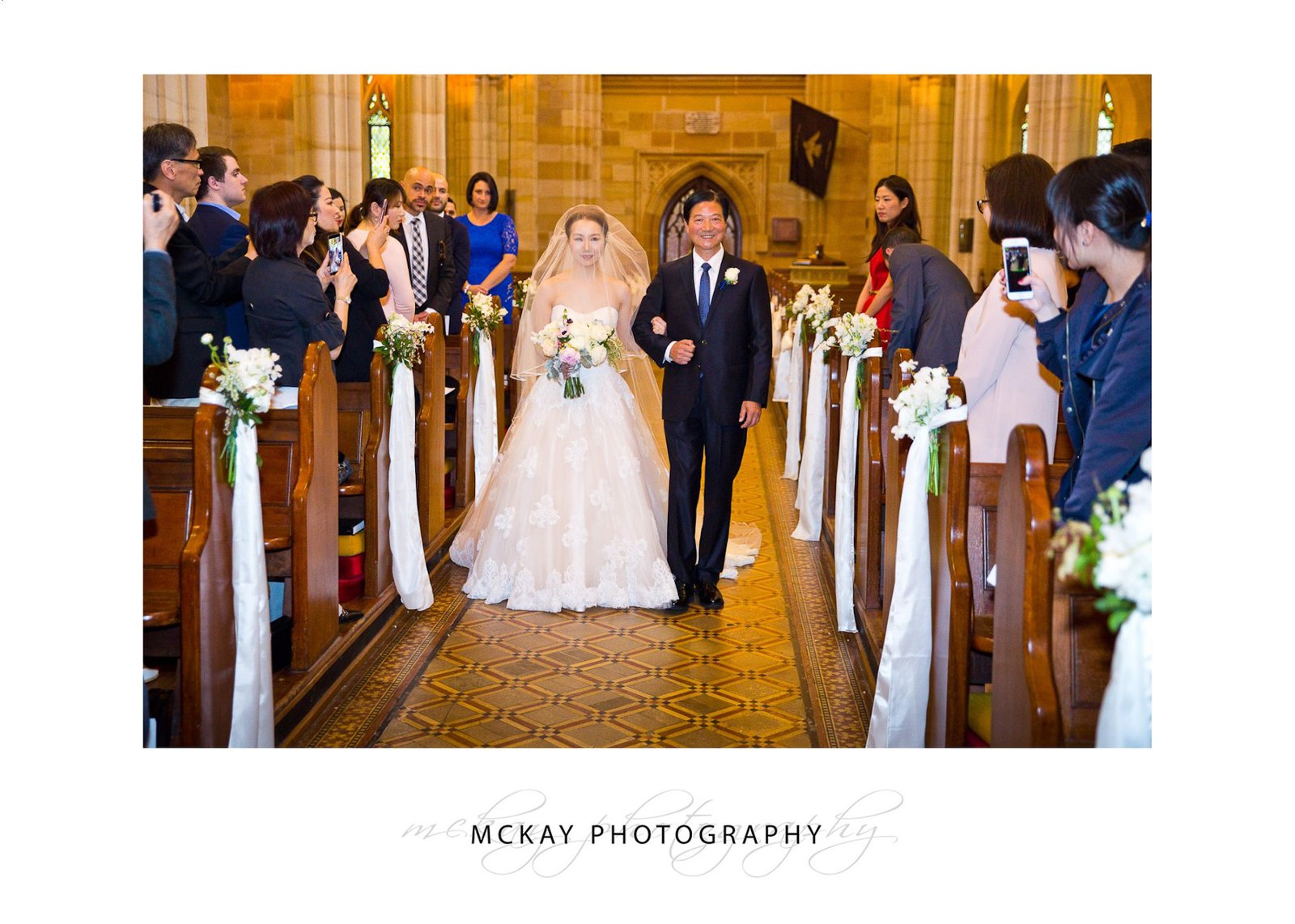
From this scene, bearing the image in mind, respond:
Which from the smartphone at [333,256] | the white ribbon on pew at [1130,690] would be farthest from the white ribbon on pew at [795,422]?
the white ribbon on pew at [1130,690]

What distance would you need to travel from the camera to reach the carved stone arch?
2002 centimetres

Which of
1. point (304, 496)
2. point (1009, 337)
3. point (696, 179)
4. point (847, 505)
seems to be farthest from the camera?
point (696, 179)

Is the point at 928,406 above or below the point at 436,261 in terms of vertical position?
below

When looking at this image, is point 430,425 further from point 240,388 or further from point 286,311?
point 240,388

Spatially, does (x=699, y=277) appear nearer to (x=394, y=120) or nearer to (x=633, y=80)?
(x=394, y=120)

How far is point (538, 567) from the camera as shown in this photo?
18.2ft

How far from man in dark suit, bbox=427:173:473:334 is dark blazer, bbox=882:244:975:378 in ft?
11.1

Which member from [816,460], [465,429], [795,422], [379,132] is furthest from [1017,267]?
[379,132]

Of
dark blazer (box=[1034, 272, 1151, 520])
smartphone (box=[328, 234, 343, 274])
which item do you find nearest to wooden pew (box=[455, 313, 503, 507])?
smartphone (box=[328, 234, 343, 274])

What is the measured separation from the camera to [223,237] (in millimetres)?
5000

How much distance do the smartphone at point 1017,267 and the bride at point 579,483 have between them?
267 centimetres

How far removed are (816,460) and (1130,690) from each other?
4.84 metres
